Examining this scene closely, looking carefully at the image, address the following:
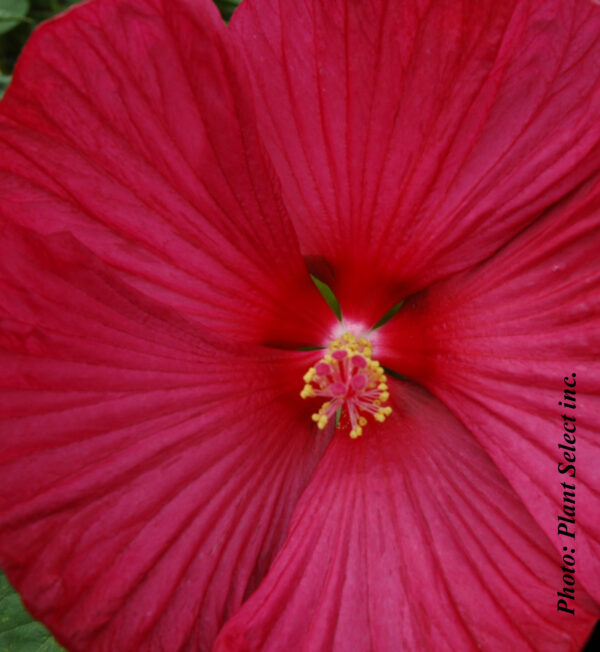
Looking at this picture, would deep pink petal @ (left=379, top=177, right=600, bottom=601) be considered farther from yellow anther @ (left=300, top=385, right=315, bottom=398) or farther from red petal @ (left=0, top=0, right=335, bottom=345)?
red petal @ (left=0, top=0, right=335, bottom=345)

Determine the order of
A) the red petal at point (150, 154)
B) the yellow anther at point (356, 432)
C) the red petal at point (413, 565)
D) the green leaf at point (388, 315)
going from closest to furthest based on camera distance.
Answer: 1. the red petal at point (150, 154)
2. the red petal at point (413, 565)
3. the yellow anther at point (356, 432)
4. the green leaf at point (388, 315)

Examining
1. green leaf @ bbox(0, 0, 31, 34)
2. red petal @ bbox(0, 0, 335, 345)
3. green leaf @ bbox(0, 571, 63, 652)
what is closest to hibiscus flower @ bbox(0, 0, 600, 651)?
red petal @ bbox(0, 0, 335, 345)

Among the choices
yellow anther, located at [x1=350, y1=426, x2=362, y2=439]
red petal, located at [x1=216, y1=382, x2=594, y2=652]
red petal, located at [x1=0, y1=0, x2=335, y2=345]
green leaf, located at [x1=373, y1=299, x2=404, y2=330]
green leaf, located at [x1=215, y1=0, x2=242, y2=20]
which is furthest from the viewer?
green leaf, located at [x1=215, y1=0, x2=242, y2=20]

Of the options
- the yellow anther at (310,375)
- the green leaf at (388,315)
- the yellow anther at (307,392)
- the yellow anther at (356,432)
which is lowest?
the yellow anther at (356,432)

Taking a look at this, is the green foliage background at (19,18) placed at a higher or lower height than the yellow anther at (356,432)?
higher

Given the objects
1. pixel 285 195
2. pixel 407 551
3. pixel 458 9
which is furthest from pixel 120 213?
pixel 407 551

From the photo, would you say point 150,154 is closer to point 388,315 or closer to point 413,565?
point 388,315

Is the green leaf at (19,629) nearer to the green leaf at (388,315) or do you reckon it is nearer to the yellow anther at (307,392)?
the yellow anther at (307,392)

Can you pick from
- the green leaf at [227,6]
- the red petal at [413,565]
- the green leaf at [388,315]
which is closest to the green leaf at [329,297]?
the green leaf at [388,315]

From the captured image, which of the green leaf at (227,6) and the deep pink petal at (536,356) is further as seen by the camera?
the green leaf at (227,6)
